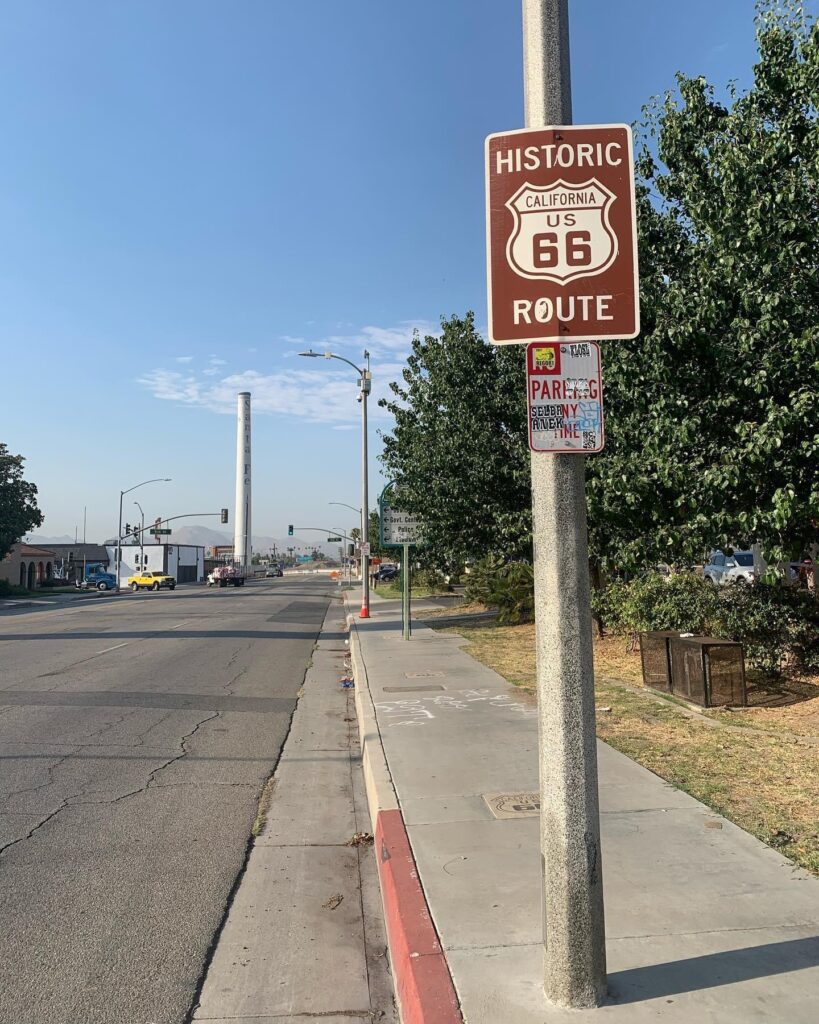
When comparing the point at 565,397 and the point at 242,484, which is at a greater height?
the point at 242,484

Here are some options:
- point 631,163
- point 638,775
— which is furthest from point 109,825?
point 631,163

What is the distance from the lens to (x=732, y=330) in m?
7.50

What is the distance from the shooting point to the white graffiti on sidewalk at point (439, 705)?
9148 millimetres

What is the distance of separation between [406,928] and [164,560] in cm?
9631

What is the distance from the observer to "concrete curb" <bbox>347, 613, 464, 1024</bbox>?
314 cm

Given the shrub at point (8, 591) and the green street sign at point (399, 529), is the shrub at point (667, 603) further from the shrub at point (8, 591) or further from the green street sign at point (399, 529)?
the shrub at point (8, 591)

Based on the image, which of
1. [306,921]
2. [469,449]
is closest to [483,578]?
[469,449]

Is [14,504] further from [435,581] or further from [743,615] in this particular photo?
[743,615]

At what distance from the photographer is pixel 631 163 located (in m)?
3.17

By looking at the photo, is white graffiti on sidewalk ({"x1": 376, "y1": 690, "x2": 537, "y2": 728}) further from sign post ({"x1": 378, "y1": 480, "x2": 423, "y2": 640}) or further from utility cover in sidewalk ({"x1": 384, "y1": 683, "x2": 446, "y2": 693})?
sign post ({"x1": 378, "y1": 480, "x2": 423, "y2": 640})

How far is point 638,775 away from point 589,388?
4.30 meters

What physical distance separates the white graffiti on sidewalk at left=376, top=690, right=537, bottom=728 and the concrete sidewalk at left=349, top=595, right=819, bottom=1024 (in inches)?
54.6

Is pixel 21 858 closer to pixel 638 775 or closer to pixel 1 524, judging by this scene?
pixel 638 775

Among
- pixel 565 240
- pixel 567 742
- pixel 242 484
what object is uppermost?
pixel 242 484
